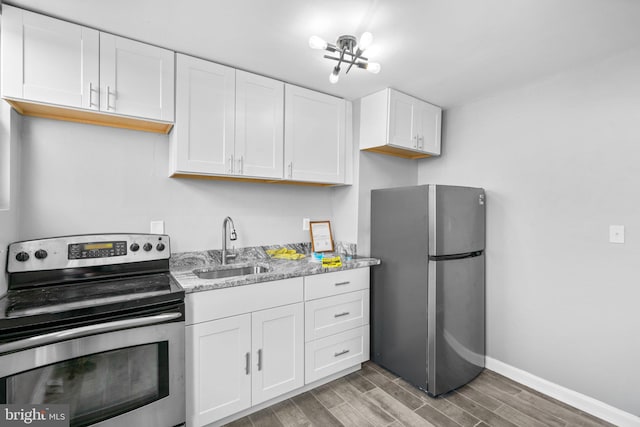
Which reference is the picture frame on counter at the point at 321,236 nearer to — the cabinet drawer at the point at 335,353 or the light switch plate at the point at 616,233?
the cabinet drawer at the point at 335,353

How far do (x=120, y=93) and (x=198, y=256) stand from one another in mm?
1169

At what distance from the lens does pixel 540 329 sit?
2.29 meters

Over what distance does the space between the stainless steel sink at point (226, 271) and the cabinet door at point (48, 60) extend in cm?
120

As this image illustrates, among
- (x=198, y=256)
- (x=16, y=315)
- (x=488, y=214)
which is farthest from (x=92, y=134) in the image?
(x=488, y=214)

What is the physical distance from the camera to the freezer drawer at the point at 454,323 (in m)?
2.17

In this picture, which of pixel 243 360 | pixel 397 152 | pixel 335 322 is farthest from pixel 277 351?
pixel 397 152

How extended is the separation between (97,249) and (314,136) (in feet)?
5.60

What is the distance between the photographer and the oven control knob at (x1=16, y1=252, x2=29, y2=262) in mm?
1605

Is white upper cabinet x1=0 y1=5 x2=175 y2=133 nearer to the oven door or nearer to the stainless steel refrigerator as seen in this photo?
the oven door

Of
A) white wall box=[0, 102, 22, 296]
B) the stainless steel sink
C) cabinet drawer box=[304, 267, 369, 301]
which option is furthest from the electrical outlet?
cabinet drawer box=[304, 267, 369, 301]

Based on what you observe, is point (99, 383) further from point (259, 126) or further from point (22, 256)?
point (259, 126)

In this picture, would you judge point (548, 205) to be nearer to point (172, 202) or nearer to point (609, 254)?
point (609, 254)

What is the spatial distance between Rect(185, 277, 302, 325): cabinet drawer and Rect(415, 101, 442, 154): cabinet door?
1.68 m

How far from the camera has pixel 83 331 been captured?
1321 millimetres
